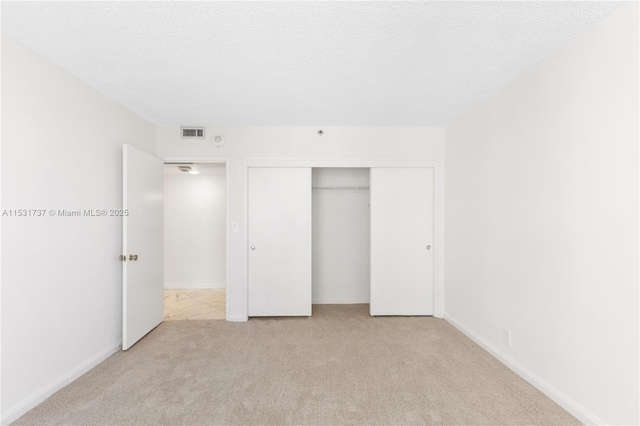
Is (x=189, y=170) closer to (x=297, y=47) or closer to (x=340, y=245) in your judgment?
(x=340, y=245)

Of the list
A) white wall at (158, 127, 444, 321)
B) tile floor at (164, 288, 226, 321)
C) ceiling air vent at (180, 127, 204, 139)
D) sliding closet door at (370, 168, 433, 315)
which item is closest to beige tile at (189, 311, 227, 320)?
tile floor at (164, 288, 226, 321)

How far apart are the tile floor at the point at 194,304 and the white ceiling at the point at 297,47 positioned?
102 inches

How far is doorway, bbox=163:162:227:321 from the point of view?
5.09 metres

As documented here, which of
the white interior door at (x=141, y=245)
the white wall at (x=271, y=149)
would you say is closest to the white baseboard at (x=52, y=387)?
the white interior door at (x=141, y=245)

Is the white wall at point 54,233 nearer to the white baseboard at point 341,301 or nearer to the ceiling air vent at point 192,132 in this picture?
the ceiling air vent at point 192,132

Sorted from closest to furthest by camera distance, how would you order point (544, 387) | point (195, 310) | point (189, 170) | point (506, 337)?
point (544, 387) < point (506, 337) < point (195, 310) < point (189, 170)

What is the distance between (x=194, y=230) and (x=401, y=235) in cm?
354

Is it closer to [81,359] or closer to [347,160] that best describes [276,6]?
[347,160]

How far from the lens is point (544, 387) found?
6.85 feet

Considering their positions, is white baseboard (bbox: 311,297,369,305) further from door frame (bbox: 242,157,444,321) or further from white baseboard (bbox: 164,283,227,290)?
white baseboard (bbox: 164,283,227,290)

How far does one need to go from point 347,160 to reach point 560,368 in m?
2.75

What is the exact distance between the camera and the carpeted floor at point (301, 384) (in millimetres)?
1872

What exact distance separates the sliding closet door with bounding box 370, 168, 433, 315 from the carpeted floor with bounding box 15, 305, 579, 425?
526mm

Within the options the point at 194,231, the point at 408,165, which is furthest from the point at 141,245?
the point at 408,165
